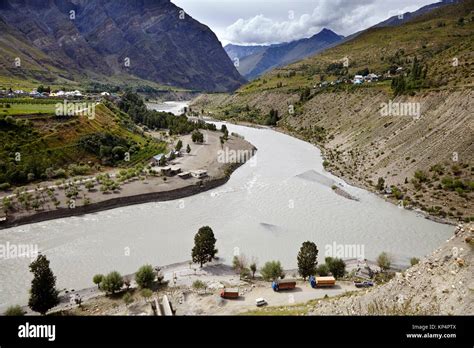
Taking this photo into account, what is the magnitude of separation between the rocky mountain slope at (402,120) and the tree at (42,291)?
39.7 m

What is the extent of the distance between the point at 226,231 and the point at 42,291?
19419mm

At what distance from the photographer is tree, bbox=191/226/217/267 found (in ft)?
101

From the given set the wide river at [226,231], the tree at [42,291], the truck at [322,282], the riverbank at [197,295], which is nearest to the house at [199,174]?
the wide river at [226,231]

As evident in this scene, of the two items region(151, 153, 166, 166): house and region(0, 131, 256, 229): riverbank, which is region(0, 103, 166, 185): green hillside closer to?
region(151, 153, 166, 166): house

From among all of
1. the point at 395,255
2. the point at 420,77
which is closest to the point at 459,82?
the point at 420,77

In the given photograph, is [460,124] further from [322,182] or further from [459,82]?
[322,182]

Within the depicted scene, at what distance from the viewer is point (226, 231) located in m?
39.3

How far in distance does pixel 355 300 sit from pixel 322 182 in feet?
129

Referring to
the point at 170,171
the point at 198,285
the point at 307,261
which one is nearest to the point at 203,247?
the point at 198,285

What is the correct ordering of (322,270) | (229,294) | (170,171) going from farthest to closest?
(170,171) < (322,270) < (229,294)

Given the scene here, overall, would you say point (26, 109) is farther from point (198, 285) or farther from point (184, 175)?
point (198, 285)

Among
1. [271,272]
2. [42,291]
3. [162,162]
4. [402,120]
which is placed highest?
[402,120]

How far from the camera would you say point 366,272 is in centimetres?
2941

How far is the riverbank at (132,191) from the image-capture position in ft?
136
